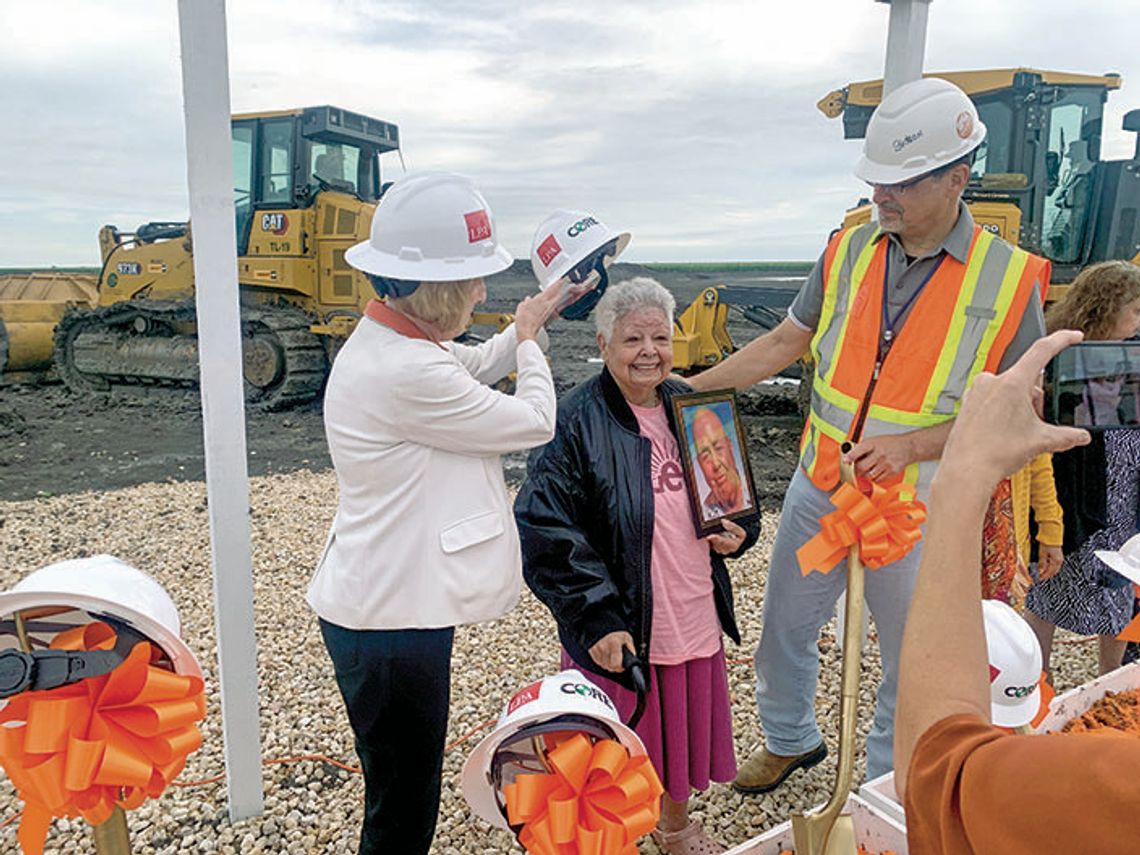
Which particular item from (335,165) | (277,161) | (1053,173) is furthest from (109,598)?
(335,165)

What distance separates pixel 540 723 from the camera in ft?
5.03

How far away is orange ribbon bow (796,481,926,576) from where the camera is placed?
5.85 feet

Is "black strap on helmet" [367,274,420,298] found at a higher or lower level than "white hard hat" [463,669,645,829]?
higher

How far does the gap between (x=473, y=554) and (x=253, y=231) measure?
37.1 feet

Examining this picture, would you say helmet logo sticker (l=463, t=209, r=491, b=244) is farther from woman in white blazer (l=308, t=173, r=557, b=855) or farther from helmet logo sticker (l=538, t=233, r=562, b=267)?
helmet logo sticker (l=538, t=233, r=562, b=267)

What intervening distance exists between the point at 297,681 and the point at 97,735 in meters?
2.84

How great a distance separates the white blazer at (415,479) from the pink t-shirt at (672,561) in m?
0.48

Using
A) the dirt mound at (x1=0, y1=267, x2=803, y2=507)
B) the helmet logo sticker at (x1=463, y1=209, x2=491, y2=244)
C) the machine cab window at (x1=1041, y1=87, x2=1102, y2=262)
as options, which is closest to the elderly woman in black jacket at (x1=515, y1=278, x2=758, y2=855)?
the helmet logo sticker at (x1=463, y1=209, x2=491, y2=244)

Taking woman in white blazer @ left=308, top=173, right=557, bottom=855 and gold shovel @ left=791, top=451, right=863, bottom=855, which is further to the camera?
woman in white blazer @ left=308, top=173, right=557, bottom=855

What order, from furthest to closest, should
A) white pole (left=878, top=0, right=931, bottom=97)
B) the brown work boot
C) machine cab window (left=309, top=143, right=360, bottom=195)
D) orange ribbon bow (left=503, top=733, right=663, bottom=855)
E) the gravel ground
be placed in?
1. machine cab window (left=309, top=143, right=360, bottom=195)
2. white pole (left=878, top=0, right=931, bottom=97)
3. the brown work boot
4. the gravel ground
5. orange ribbon bow (left=503, top=733, right=663, bottom=855)

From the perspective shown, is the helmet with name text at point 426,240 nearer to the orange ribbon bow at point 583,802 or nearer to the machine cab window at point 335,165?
the orange ribbon bow at point 583,802

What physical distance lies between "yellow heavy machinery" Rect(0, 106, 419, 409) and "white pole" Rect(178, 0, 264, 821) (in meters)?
9.21

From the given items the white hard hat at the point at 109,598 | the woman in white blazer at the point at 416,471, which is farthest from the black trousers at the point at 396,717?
the white hard hat at the point at 109,598

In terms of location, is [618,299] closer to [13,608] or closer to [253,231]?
[13,608]
